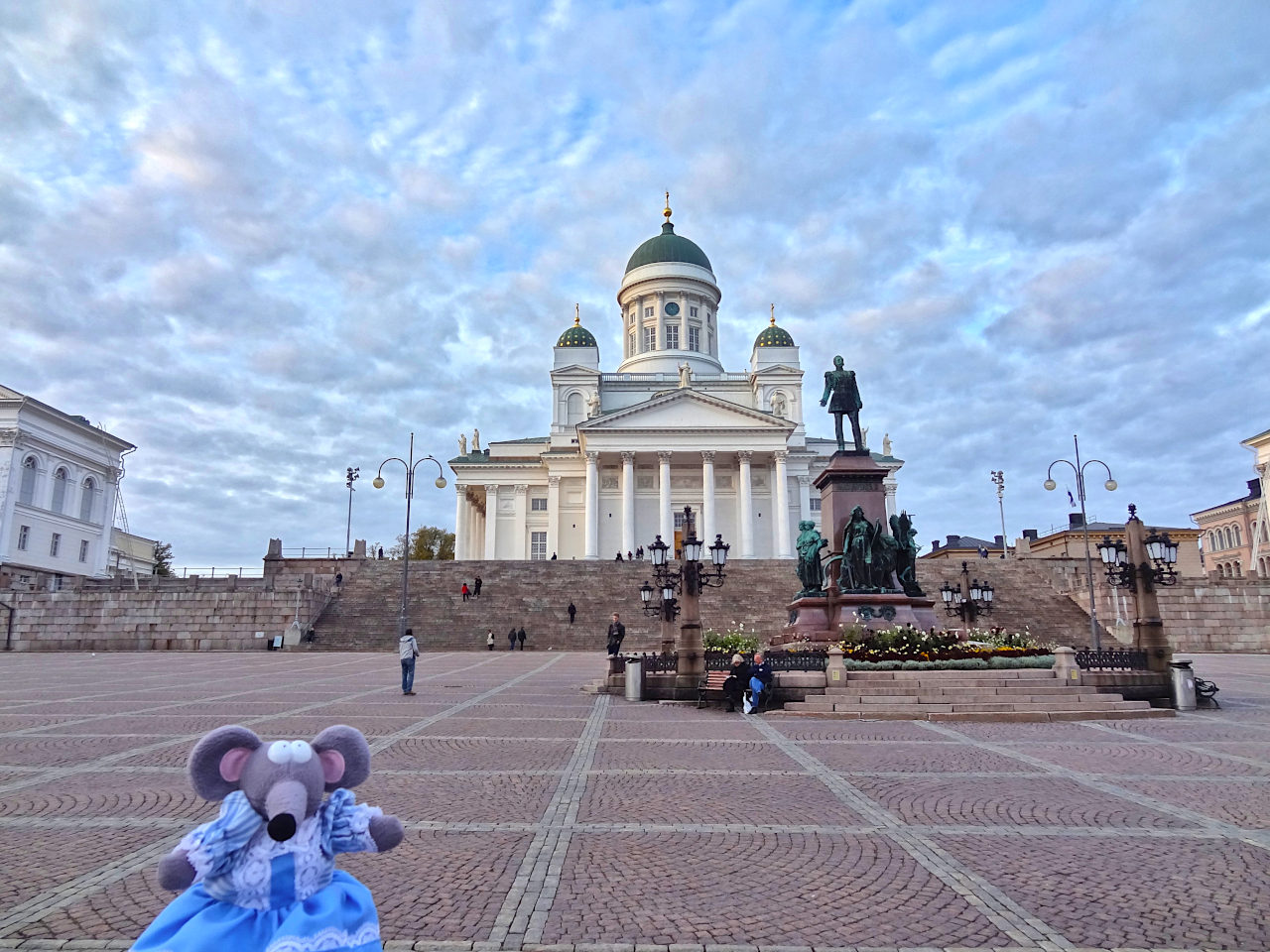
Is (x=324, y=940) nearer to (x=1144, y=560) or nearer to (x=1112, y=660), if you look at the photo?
(x=1112, y=660)

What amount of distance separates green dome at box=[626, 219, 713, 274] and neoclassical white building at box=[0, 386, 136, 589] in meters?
45.6

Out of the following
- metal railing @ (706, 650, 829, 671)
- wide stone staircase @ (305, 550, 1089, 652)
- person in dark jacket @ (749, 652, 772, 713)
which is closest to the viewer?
person in dark jacket @ (749, 652, 772, 713)

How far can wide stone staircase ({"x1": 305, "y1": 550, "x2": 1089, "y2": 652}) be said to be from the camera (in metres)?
38.0

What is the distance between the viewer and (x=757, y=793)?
854 centimetres

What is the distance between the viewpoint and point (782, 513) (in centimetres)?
6022

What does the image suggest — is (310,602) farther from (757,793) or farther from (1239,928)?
(1239,928)

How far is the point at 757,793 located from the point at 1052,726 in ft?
26.1

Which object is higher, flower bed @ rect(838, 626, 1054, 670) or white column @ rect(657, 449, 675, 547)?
white column @ rect(657, 449, 675, 547)

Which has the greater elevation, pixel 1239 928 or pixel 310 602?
pixel 310 602

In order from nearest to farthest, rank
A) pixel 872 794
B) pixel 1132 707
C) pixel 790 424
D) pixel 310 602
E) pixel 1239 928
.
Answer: pixel 1239 928
pixel 872 794
pixel 1132 707
pixel 310 602
pixel 790 424

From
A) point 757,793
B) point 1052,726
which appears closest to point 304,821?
point 757,793

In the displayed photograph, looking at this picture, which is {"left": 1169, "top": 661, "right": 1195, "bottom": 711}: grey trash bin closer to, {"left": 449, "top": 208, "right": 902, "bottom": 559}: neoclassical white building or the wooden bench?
the wooden bench

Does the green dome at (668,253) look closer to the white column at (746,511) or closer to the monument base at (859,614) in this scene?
the white column at (746,511)

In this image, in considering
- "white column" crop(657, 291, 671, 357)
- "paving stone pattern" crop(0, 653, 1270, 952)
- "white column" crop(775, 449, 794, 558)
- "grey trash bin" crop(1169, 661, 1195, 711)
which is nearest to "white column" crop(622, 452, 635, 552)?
"white column" crop(775, 449, 794, 558)
